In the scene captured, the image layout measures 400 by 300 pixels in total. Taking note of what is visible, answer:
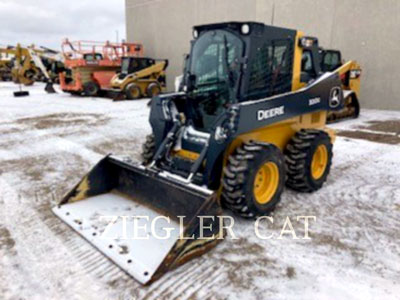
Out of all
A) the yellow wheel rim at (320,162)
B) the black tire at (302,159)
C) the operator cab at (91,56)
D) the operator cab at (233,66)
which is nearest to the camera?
the operator cab at (233,66)

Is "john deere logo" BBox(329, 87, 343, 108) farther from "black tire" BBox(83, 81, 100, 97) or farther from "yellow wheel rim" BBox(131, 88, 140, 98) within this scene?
"black tire" BBox(83, 81, 100, 97)

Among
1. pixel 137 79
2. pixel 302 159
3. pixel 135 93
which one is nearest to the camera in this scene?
pixel 302 159

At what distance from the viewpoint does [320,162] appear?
4.28 meters

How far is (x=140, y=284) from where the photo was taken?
2410 mm

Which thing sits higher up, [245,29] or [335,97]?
[245,29]

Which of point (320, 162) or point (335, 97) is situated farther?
point (335, 97)

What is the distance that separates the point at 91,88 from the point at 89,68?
3.18ft

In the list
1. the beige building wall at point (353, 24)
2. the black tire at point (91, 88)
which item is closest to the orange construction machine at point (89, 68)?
the black tire at point (91, 88)

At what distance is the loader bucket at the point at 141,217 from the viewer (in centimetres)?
258

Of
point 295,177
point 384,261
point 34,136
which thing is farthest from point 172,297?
point 34,136

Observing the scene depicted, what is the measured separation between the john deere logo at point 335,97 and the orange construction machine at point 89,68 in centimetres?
1277

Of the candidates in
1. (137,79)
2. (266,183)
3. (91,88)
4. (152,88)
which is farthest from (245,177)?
(91,88)

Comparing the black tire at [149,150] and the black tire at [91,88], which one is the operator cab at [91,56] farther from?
the black tire at [149,150]

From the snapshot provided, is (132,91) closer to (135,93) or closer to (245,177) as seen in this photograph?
(135,93)
